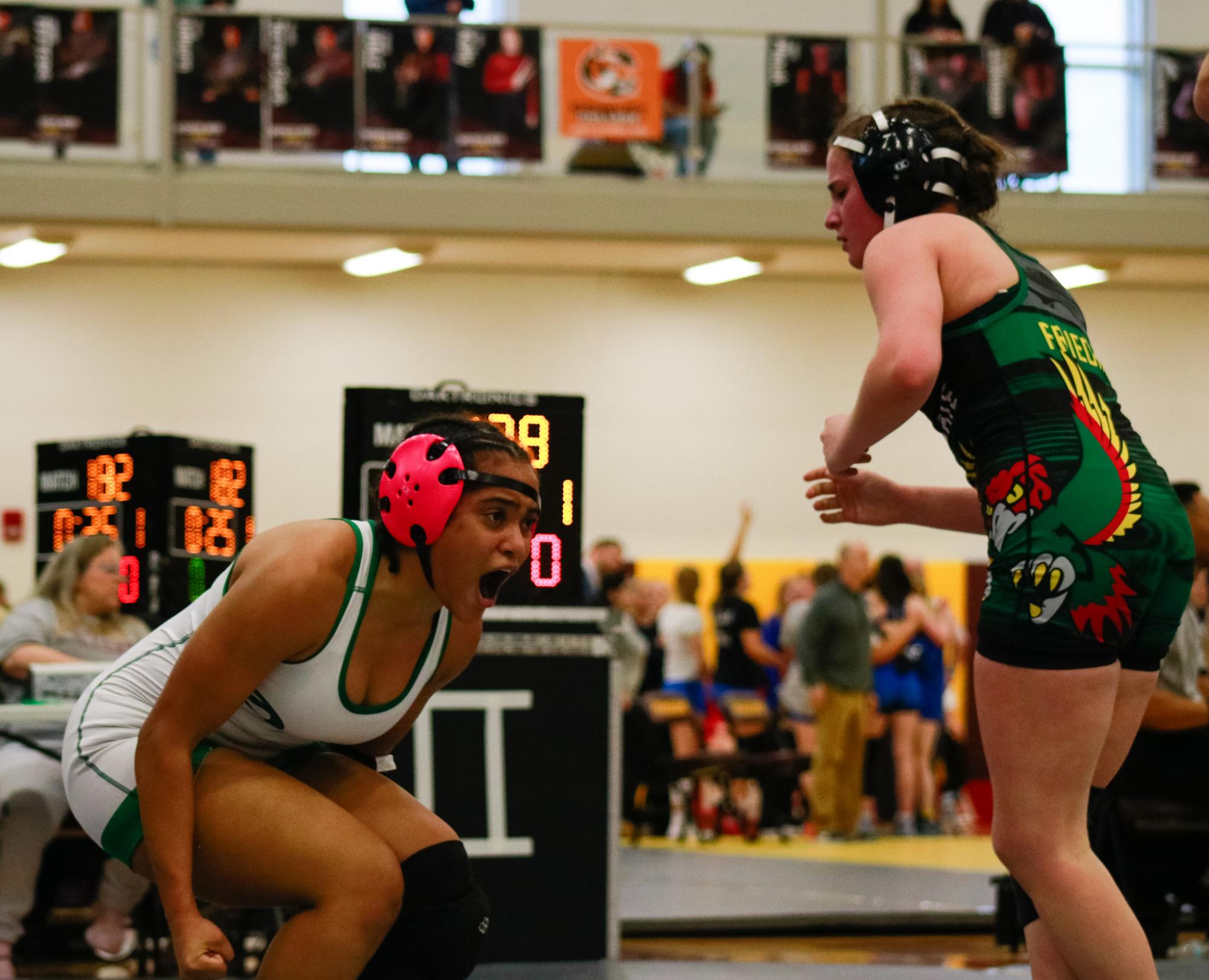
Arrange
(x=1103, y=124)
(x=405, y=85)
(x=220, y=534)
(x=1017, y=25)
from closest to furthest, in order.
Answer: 1. (x=220, y=534)
2. (x=405, y=85)
3. (x=1017, y=25)
4. (x=1103, y=124)

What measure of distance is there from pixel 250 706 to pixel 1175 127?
11.5 meters

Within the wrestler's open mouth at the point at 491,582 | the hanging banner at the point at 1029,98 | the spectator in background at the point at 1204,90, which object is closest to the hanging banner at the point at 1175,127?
the hanging banner at the point at 1029,98

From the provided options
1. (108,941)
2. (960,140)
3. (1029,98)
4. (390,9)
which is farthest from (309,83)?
(960,140)

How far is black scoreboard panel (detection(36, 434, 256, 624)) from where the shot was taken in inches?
248

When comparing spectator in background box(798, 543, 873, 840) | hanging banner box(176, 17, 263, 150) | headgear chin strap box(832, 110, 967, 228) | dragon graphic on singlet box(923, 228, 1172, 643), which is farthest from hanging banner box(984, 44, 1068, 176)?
dragon graphic on singlet box(923, 228, 1172, 643)

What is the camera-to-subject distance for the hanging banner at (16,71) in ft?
36.6

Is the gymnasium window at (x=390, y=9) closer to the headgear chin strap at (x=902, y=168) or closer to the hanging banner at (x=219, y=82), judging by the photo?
the hanging banner at (x=219, y=82)

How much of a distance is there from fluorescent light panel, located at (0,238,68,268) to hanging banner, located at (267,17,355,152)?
6.88 ft

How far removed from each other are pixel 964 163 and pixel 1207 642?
4.08 meters

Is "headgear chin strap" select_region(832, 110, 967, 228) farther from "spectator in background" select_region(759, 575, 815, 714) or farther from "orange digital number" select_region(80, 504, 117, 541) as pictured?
"spectator in background" select_region(759, 575, 815, 714)

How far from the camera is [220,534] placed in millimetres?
6465

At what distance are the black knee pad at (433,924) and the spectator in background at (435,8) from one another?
1030 centimetres

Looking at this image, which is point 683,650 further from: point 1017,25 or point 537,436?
point 537,436

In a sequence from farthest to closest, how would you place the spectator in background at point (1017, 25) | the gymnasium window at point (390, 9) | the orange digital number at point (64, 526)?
the gymnasium window at point (390, 9) < the spectator in background at point (1017, 25) < the orange digital number at point (64, 526)
